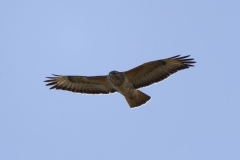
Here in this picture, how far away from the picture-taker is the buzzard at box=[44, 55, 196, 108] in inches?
587

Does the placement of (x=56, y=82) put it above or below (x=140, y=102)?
above

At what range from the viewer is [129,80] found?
15.2m

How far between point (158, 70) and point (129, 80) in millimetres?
941

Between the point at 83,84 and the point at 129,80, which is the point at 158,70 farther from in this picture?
the point at 83,84

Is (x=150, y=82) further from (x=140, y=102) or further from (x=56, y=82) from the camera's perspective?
(x=56, y=82)

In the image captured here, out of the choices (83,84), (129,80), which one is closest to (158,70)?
(129,80)

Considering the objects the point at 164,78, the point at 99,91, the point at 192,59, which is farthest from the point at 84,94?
the point at 192,59

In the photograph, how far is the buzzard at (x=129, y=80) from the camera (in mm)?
14914

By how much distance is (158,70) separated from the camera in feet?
50.6

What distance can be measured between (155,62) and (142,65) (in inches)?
19.3

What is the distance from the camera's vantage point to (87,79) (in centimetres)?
1552

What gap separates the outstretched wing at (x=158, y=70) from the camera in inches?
601

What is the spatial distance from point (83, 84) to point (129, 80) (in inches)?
59.1

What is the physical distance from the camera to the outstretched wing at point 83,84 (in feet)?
50.9
